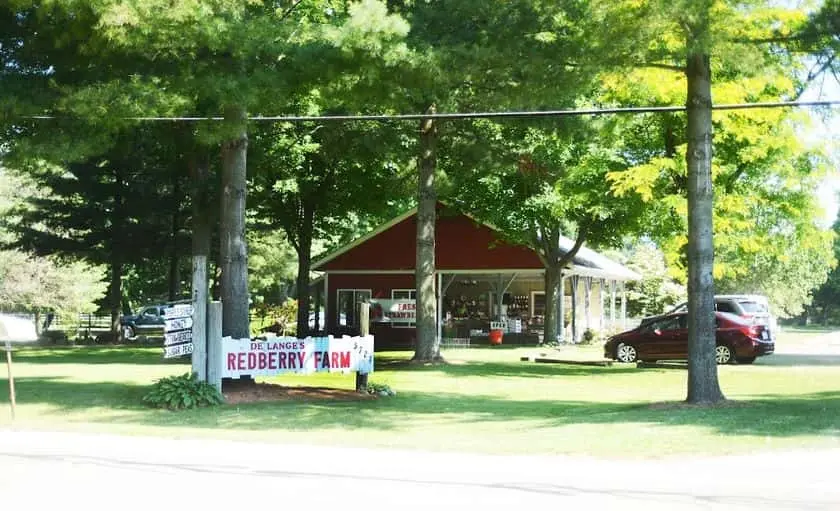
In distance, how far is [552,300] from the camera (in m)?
39.9

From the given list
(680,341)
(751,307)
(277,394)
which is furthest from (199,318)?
(751,307)

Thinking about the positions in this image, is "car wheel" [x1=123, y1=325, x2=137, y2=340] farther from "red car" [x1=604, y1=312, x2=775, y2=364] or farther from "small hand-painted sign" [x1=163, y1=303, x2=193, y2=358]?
"small hand-painted sign" [x1=163, y1=303, x2=193, y2=358]

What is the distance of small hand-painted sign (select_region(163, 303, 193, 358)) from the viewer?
55.8 feet

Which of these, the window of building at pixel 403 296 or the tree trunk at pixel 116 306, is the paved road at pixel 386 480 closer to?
the window of building at pixel 403 296

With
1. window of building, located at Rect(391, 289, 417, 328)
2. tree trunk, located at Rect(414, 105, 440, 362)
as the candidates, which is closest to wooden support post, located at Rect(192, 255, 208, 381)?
tree trunk, located at Rect(414, 105, 440, 362)

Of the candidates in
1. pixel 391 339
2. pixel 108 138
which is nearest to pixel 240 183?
pixel 108 138

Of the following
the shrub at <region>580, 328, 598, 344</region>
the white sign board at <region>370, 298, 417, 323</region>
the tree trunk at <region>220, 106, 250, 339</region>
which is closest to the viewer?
the tree trunk at <region>220, 106, 250, 339</region>

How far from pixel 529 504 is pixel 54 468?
17.3 feet

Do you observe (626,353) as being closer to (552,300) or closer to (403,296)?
(552,300)

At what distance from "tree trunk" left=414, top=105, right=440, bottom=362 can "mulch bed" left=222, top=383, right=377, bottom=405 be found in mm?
8846

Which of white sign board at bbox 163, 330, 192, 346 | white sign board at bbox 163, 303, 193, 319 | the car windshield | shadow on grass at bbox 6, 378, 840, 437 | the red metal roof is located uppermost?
the red metal roof

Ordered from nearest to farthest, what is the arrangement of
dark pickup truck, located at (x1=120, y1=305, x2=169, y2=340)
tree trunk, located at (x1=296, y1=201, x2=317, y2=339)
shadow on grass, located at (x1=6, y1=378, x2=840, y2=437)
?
1. shadow on grass, located at (x1=6, y1=378, x2=840, y2=437)
2. tree trunk, located at (x1=296, y1=201, x2=317, y2=339)
3. dark pickup truck, located at (x1=120, y1=305, x2=169, y2=340)

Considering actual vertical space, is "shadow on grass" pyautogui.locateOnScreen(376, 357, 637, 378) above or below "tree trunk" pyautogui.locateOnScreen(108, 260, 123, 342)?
below

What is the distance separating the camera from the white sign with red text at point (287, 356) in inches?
712
